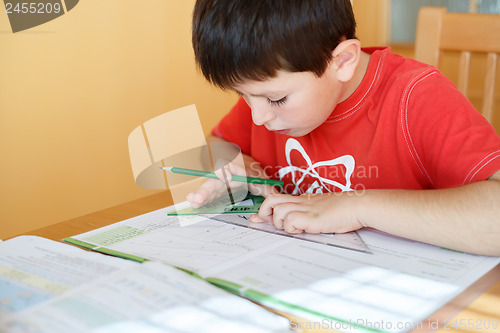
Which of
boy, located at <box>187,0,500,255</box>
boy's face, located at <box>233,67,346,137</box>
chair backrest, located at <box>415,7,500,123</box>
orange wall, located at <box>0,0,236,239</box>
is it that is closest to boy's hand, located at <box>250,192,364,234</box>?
boy, located at <box>187,0,500,255</box>

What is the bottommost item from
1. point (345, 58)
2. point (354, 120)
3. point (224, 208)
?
point (224, 208)

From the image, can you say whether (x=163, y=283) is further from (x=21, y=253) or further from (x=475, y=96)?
(x=475, y=96)

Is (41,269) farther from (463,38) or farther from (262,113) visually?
(463,38)

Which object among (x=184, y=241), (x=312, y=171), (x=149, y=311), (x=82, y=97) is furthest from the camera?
(x=82, y=97)

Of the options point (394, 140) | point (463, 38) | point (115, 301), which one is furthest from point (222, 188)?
point (463, 38)

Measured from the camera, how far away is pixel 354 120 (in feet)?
2.85

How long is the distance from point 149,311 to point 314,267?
0.64 feet

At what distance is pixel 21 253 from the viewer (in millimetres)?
660

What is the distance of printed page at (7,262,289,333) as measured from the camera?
47 centimetres

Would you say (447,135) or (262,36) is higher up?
(262,36)

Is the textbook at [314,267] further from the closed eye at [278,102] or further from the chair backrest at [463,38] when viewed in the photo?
the chair backrest at [463,38]

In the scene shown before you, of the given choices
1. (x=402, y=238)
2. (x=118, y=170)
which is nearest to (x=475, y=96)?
(x=118, y=170)

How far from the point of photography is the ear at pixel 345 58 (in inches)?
29.6

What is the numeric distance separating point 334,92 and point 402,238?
25 cm
